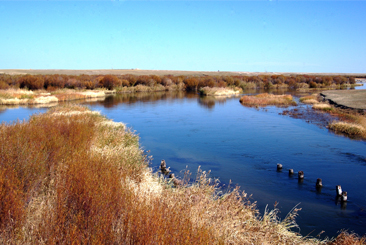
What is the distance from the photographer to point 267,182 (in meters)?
10.6

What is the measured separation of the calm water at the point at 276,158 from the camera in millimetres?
8664

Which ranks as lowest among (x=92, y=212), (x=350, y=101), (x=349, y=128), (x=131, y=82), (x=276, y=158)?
(x=276, y=158)

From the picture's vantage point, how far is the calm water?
866cm

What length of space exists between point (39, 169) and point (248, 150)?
11395 millimetres

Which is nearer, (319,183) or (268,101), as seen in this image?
(319,183)

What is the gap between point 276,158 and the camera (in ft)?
45.0

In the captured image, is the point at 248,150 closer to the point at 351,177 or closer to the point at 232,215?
the point at 351,177

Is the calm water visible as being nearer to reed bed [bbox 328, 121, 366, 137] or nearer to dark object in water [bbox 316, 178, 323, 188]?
dark object in water [bbox 316, 178, 323, 188]

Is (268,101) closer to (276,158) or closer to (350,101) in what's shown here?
(350,101)

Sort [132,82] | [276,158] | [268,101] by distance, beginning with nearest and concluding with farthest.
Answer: [276,158], [268,101], [132,82]

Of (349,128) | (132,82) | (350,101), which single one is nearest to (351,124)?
(349,128)

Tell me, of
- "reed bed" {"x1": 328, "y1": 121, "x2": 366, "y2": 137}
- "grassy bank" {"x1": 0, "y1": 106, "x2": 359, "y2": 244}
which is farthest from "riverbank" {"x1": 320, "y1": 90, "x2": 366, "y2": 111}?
"grassy bank" {"x1": 0, "y1": 106, "x2": 359, "y2": 244}

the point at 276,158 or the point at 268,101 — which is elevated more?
the point at 268,101

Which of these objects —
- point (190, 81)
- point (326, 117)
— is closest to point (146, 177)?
point (326, 117)
